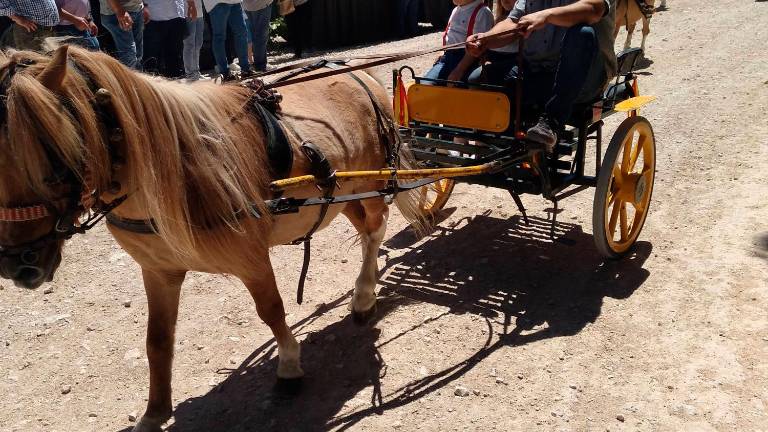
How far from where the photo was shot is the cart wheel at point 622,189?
15.3 ft

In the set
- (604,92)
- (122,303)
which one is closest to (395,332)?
(122,303)

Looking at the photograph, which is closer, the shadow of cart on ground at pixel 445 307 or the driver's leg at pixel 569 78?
the shadow of cart on ground at pixel 445 307

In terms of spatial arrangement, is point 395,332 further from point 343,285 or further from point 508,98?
point 508,98

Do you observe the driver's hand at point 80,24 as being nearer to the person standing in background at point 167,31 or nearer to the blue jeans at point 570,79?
the person standing in background at point 167,31

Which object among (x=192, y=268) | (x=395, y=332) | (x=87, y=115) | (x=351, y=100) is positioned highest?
(x=87, y=115)

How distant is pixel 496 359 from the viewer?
13.3 ft

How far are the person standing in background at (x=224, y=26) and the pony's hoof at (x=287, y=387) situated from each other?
236 inches

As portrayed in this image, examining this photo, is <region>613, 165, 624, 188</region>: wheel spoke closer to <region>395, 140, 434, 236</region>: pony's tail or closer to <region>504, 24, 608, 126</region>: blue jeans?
<region>504, 24, 608, 126</region>: blue jeans

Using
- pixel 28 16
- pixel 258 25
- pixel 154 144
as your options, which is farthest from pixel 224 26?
pixel 154 144

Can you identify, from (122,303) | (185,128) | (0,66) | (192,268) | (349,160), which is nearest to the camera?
(0,66)

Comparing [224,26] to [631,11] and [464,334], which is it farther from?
[464,334]

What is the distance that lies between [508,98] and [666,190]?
2.24m

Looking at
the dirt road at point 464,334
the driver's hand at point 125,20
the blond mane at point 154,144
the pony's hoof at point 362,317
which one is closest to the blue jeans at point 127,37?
the driver's hand at point 125,20

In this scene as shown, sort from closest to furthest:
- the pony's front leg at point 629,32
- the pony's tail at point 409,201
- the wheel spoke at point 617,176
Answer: the pony's tail at point 409,201 < the wheel spoke at point 617,176 < the pony's front leg at point 629,32
